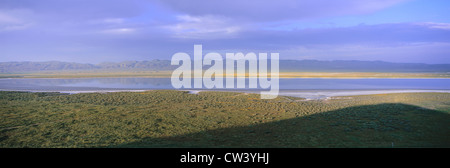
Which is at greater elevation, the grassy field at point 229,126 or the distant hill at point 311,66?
the distant hill at point 311,66

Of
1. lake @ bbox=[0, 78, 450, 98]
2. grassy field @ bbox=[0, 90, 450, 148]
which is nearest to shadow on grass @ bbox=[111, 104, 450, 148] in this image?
grassy field @ bbox=[0, 90, 450, 148]

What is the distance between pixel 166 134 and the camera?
409 inches

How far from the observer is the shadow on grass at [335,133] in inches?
344

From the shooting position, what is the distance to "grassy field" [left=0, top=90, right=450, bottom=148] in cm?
906

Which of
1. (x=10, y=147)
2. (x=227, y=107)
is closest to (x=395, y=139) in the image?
→ (x=227, y=107)

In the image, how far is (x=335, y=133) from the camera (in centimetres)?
1019

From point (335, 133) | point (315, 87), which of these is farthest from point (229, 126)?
point (315, 87)

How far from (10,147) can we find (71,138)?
1723 millimetres

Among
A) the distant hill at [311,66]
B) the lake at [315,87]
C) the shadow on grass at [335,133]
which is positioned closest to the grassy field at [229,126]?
the shadow on grass at [335,133]

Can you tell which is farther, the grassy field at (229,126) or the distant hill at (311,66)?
the distant hill at (311,66)

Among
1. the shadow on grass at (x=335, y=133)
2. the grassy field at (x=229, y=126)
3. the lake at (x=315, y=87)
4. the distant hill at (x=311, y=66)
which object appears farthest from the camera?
the distant hill at (x=311, y=66)

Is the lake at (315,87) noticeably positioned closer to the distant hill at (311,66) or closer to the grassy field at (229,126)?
the grassy field at (229,126)
